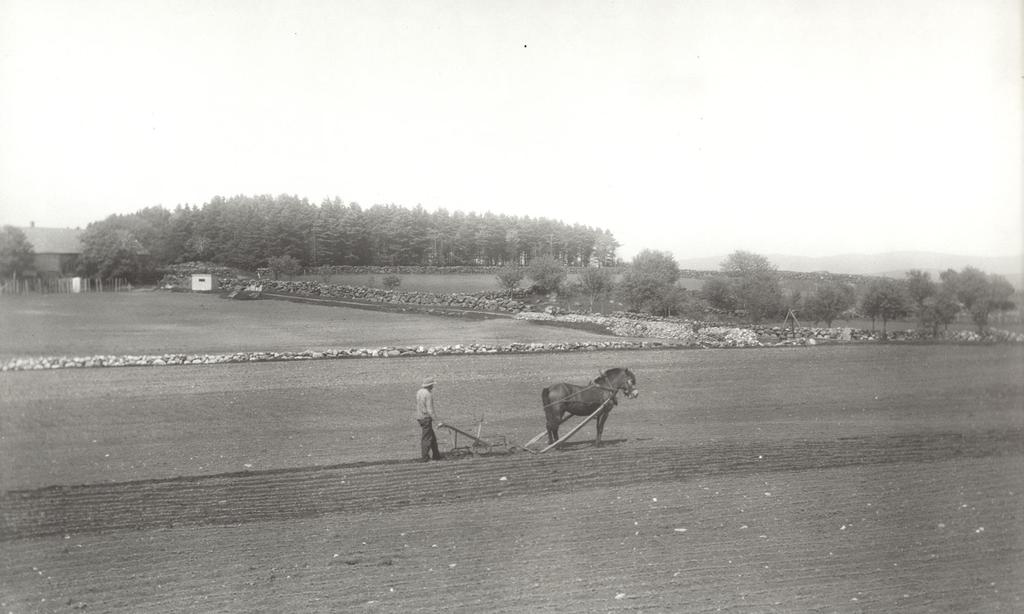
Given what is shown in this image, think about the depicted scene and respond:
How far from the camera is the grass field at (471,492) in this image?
23.7 feet

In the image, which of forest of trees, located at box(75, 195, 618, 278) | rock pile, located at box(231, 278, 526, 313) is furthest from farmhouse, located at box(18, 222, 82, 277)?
rock pile, located at box(231, 278, 526, 313)

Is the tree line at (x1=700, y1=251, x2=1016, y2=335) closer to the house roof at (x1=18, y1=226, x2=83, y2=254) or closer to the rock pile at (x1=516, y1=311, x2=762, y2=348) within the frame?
the rock pile at (x1=516, y1=311, x2=762, y2=348)

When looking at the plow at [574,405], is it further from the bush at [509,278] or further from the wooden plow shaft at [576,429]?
the bush at [509,278]

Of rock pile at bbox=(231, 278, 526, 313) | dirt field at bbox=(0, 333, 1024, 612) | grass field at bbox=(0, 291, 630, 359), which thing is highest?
rock pile at bbox=(231, 278, 526, 313)

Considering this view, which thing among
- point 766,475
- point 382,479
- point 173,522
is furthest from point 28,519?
point 766,475

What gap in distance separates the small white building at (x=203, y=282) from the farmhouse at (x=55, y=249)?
6.74 ft

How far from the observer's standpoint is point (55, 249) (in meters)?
12.5

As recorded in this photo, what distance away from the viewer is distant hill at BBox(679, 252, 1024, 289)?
49.3 ft

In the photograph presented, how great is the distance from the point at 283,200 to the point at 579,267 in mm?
7273

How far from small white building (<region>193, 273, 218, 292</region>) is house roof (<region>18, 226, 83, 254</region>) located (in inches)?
81.3

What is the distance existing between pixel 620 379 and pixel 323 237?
23.4ft

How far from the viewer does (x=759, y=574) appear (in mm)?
7547

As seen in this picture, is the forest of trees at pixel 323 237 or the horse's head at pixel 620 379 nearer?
the horse's head at pixel 620 379

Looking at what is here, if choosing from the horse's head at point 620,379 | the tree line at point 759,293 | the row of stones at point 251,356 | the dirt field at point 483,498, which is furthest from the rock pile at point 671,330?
the horse's head at point 620,379
